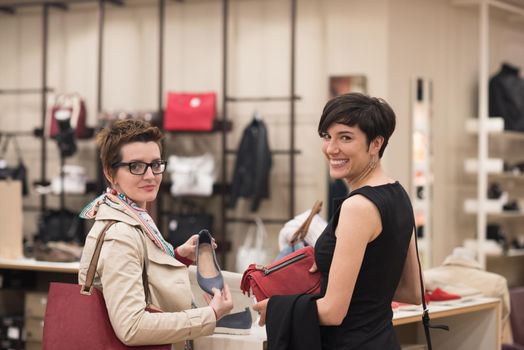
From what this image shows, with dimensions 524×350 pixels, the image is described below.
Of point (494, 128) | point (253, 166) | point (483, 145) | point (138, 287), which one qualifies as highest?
point (494, 128)

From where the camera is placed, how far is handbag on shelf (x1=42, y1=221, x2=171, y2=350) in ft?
7.95

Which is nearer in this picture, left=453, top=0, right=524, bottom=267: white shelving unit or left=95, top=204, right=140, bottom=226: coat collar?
left=95, top=204, right=140, bottom=226: coat collar

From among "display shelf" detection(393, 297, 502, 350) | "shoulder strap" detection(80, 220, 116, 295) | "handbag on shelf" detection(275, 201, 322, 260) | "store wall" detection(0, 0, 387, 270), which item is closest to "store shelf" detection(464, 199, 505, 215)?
"store wall" detection(0, 0, 387, 270)

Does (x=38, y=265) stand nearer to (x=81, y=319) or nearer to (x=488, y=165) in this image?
(x=81, y=319)

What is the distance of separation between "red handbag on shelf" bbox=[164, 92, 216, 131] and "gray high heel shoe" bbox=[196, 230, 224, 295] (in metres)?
5.07

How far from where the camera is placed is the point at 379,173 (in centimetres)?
244

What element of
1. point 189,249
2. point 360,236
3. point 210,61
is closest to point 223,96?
point 210,61

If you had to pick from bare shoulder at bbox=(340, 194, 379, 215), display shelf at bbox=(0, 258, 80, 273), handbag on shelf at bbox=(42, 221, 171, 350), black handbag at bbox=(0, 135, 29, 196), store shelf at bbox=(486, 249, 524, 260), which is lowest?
store shelf at bbox=(486, 249, 524, 260)

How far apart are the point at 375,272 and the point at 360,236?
6.2 inches

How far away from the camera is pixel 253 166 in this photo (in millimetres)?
7805

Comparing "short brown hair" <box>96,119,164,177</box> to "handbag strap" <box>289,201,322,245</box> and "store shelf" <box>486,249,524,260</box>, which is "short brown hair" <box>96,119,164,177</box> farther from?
"store shelf" <box>486,249,524,260</box>

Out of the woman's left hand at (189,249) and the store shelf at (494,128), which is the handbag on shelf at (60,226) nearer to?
the store shelf at (494,128)

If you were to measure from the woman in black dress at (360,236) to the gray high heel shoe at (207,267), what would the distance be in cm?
42

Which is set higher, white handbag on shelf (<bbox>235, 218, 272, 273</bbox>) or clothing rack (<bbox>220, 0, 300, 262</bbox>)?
clothing rack (<bbox>220, 0, 300, 262</bbox>)
